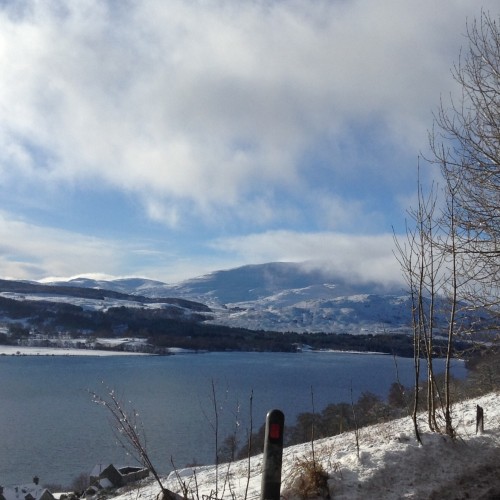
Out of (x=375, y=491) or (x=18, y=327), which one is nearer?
(x=375, y=491)

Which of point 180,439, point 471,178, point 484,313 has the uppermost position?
point 471,178

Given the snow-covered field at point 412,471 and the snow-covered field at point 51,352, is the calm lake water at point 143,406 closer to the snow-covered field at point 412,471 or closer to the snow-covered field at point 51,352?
the snow-covered field at point 412,471

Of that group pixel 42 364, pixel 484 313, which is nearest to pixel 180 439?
pixel 484 313

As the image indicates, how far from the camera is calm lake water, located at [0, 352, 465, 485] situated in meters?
38.2

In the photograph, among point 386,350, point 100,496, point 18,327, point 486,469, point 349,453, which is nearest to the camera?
point 486,469

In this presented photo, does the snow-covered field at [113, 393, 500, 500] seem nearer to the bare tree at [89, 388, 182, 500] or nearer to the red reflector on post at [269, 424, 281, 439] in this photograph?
the bare tree at [89, 388, 182, 500]

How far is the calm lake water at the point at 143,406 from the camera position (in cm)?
3819

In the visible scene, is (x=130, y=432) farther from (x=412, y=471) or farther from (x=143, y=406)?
(x=143, y=406)

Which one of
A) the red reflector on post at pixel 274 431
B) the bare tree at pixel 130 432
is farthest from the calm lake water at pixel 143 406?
the red reflector on post at pixel 274 431

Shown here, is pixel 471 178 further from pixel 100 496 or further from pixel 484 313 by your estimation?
pixel 100 496

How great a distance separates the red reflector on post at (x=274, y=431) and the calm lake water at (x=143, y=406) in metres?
6.60

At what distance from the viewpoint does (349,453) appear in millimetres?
6566

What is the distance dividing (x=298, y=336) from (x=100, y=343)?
2615 inches

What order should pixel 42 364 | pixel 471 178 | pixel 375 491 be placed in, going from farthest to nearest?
1. pixel 42 364
2. pixel 471 178
3. pixel 375 491
